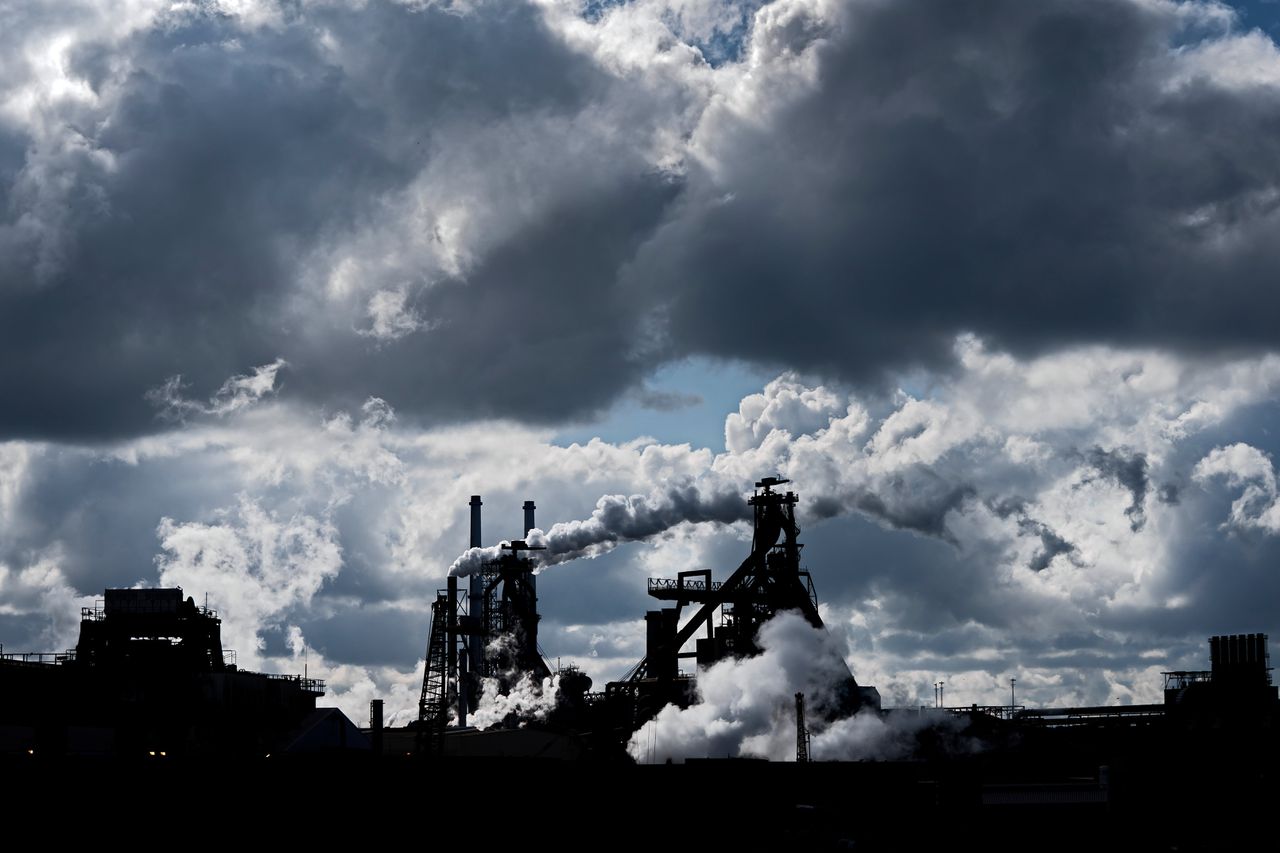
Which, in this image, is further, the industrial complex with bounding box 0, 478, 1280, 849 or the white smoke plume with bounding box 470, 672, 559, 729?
the white smoke plume with bounding box 470, 672, 559, 729

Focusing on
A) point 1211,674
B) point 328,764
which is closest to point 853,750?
point 1211,674

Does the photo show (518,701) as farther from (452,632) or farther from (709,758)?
(709,758)

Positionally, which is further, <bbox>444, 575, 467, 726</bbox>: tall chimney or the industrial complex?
<bbox>444, 575, 467, 726</bbox>: tall chimney

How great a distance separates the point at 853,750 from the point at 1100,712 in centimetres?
4201

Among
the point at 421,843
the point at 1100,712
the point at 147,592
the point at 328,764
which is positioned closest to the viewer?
the point at 421,843

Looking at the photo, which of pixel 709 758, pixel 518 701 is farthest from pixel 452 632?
pixel 709 758

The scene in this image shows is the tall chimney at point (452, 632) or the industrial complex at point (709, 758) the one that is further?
the tall chimney at point (452, 632)

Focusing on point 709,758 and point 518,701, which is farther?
point 518,701

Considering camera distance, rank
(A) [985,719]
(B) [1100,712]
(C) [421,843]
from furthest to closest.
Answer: (B) [1100,712]
(A) [985,719]
(C) [421,843]

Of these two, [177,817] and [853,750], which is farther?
[853,750]

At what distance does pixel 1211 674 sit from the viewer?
490 feet

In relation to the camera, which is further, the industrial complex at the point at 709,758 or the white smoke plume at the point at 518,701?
the white smoke plume at the point at 518,701

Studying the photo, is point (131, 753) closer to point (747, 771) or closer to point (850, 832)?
point (747, 771)

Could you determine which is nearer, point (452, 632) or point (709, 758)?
point (709, 758)
